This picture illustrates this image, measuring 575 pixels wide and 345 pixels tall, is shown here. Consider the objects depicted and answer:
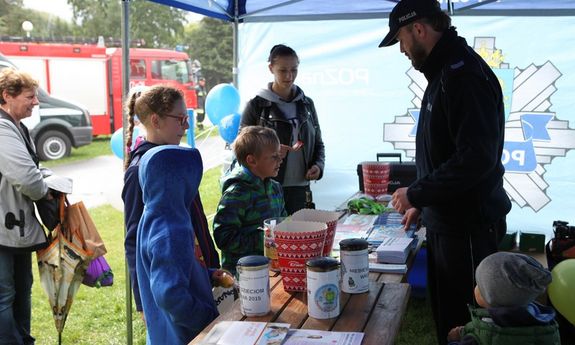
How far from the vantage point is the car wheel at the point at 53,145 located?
1234cm

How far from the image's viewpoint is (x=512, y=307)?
1.54 metres

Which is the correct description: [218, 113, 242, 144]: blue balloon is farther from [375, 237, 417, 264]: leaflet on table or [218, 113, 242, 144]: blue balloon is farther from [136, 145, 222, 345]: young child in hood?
[136, 145, 222, 345]: young child in hood

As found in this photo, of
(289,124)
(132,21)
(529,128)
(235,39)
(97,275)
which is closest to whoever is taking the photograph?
(97,275)

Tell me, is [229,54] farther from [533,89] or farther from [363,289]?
[363,289]

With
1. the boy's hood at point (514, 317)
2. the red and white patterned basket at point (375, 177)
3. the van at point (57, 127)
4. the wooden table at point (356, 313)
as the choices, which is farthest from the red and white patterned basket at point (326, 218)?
the van at point (57, 127)

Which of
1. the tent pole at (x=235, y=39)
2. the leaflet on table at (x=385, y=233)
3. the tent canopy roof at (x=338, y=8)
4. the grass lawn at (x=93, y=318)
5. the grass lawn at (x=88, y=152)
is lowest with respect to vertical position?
the grass lawn at (x=93, y=318)

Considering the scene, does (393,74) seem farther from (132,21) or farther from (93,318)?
(132,21)

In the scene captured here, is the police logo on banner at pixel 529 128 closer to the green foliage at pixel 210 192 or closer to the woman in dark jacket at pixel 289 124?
the woman in dark jacket at pixel 289 124

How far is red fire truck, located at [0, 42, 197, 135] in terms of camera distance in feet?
44.7

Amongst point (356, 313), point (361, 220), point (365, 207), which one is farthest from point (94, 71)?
point (356, 313)

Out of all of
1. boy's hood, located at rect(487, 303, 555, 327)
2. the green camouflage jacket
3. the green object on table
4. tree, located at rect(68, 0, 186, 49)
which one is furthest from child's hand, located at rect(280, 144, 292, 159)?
tree, located at rect(68, 0, 186, 49)

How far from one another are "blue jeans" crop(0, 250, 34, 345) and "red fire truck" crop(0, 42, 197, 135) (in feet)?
34.0

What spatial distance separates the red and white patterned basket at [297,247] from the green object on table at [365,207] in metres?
1.27

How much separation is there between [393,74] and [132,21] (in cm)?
2898
